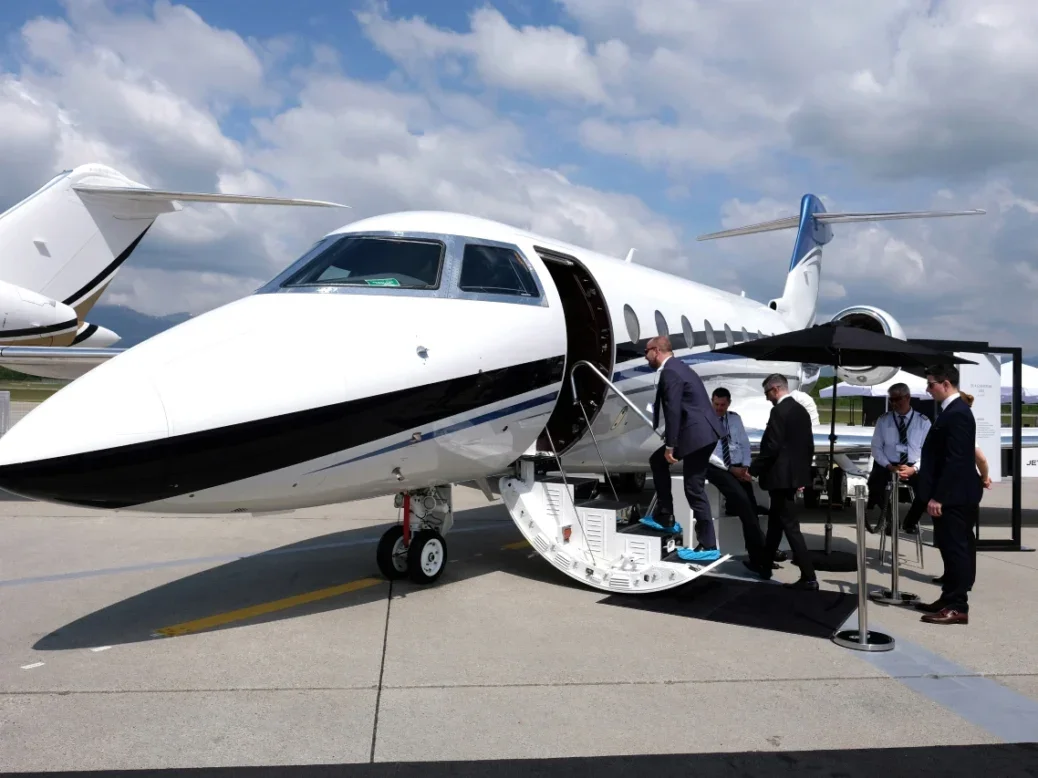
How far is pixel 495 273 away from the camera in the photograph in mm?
6875

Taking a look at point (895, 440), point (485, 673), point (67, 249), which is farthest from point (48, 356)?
point (895, 440)

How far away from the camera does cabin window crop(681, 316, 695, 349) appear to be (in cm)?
1011

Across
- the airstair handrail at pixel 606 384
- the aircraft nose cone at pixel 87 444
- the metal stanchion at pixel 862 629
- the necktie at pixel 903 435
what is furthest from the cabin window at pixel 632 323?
the aircraft nose cone at pixel 87 444

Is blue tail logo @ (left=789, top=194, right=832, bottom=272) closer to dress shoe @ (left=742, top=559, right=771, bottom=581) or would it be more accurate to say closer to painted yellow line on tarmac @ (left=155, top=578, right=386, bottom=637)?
dress shoe @ (left=742, top=559, right=771, bottom=581)

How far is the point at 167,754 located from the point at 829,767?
288 cm

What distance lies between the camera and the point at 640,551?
7242 millimetres

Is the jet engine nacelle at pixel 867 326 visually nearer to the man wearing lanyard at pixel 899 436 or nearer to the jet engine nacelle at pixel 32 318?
the man wearing lanyard at pixel 899 436

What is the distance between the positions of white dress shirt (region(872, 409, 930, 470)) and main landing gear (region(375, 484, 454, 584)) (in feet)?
14.6

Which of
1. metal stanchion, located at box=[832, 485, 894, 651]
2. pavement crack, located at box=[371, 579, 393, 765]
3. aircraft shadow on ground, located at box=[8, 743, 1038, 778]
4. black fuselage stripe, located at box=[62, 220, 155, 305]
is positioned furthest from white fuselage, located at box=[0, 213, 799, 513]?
black fuselage stripe, located at box=[62, 220, 155, 305]

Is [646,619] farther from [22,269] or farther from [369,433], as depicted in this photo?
[22,269]

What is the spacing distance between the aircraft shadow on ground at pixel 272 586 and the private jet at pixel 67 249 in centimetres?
786

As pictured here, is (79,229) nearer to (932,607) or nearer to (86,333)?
(86,333)

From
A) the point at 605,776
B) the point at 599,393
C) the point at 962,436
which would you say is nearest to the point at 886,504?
the point at 962,436

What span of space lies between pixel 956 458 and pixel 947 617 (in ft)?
3.81
